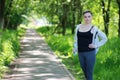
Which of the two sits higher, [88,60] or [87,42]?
[87,42]

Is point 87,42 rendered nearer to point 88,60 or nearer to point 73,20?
point 88,60

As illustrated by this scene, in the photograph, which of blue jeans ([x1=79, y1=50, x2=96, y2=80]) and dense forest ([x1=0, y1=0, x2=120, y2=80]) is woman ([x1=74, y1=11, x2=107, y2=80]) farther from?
dense forest ([x1=0, y1=0, x2=120, y2=80])

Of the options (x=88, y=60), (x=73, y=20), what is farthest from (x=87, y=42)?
(x=73, y=20)

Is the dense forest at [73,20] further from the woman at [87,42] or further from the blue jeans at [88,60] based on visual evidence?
the woman at [87,42]

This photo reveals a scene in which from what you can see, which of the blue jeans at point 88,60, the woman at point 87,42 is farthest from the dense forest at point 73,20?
the woman at point 87,42

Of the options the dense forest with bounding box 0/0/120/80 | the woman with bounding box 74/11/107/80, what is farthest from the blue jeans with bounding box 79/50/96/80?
the dense forest with bounding box 0/0/120/80

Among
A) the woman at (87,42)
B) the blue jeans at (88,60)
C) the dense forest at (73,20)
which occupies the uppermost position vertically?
the woman at (87,42)

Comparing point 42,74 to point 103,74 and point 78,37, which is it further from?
point 78,37

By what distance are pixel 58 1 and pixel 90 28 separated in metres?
30.2

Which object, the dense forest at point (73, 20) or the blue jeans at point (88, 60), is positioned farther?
the dense forest at point (73, 20)

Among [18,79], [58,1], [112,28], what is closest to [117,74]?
[18,79]

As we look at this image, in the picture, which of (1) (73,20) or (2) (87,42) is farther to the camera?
(1) (73,20)

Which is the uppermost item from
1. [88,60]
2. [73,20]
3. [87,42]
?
[87,42]

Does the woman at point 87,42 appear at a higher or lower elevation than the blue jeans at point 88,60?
higher
